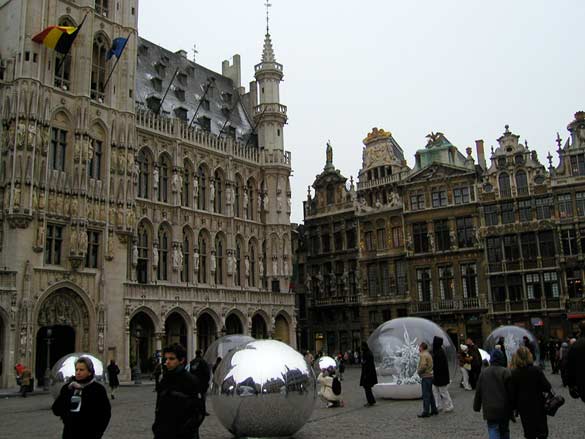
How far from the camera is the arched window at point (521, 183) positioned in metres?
44.8

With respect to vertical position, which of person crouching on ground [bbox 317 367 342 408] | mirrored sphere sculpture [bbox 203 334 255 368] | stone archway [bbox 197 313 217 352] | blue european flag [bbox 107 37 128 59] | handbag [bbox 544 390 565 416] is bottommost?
person crouching on ground [bbox 317 367 342 408]

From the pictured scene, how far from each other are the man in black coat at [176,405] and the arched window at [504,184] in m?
42.6

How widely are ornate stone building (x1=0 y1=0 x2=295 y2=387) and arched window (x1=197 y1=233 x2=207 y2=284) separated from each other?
118 mm

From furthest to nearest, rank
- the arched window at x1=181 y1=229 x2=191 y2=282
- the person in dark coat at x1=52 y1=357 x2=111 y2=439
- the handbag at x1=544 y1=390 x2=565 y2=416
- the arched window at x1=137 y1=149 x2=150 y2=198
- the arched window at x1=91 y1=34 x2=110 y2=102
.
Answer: the arched window at x1=181 y1=229 x2=191 y2=282 → the arched window at x1=137 y1=149 x2=150 y2=198 → the arched window at x1=91 y1=34 x2=110 y2=102 → the handbag at x1=544 y1=390 x2=565 y2=416 → the person in dark coat at x1=52 y1=357 x2=111 y2=439

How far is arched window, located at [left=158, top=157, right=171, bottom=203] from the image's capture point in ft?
133

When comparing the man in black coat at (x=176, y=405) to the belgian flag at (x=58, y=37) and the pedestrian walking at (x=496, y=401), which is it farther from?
the belgian flag at (x=58, y=37)

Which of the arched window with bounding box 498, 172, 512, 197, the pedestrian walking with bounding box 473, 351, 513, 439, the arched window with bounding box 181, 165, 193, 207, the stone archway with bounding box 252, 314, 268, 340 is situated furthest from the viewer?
the stone archway with bounding box 252, 314, 268, 340

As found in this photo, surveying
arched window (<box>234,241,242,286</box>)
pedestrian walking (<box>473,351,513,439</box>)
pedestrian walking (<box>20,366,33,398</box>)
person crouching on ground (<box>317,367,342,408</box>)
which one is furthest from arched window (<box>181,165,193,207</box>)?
pedestrian walking (<box>473,351,513,439</box>)

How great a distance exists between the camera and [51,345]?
1297 inches

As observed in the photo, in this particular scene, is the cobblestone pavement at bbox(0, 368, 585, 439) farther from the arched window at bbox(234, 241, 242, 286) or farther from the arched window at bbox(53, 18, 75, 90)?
the arched window at bbox(234, 241, 242, 286)

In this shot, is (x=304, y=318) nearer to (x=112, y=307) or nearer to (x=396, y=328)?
(x=112, y=307)

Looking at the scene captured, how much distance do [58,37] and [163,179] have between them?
11.3m

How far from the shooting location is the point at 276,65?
2002 inches

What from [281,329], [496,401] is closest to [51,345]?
[281,329]
